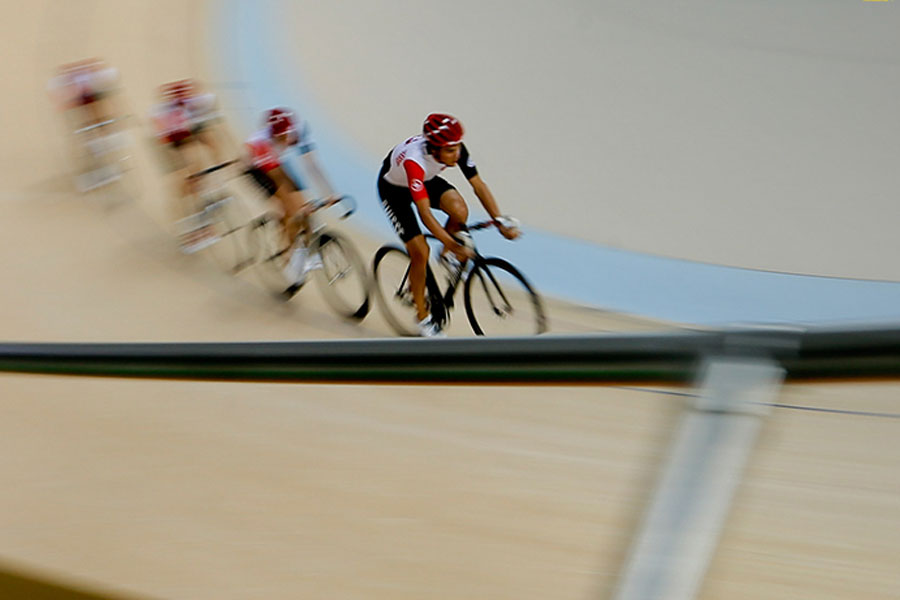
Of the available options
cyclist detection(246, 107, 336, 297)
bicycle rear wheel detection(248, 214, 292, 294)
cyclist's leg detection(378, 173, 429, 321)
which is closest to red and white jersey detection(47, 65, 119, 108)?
bicycle rear wheel detection(248, 214, 292, 294)

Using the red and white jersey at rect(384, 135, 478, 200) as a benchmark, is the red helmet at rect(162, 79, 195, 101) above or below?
above

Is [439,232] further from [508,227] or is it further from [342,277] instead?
[342,277]

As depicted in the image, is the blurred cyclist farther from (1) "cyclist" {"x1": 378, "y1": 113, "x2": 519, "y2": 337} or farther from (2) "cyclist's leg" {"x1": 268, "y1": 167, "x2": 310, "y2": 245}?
(1) "cyclist" {"x1": 378, "y1": 113, "x2": 519, "y2": 337}

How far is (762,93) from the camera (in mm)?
7770

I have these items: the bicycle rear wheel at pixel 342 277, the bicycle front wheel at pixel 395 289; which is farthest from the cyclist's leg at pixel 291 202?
the bicycle front wheel at pixel 395 289

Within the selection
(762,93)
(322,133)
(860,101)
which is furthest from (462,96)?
(860,101)

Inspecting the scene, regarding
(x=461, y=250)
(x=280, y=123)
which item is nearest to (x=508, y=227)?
(x=461, y=250)

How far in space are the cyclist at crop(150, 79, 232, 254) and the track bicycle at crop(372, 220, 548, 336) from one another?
4.70ft

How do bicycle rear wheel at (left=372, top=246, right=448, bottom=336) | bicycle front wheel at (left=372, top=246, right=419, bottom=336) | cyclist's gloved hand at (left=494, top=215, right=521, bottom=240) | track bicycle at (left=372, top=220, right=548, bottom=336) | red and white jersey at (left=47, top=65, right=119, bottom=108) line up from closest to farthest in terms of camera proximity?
cyclist's gloved hand at (left=494, top=215, right=521, bottom=240) < track bicycle at (left=372, top=220, right=548, bottom=336) < bicycle rear wheel at (left=372, top=246, right=448, bottom=336) < bicycle front wheel at (left=372, top=246, right=419, bottom=336) < red and white jersey at (left=47, top=65, right=119, bottom=108)

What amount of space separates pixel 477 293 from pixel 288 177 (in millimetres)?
1307

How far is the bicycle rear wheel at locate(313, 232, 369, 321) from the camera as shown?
5.55 meters

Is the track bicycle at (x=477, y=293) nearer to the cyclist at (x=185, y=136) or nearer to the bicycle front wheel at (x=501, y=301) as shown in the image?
the bicycle front wheel at (x=501, y=301)

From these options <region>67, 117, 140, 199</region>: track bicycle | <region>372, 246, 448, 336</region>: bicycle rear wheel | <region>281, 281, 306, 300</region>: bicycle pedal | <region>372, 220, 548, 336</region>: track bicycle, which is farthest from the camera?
<region>67, 117, 140, 199</region>: track bicycle

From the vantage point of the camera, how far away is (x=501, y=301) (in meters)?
5.30
